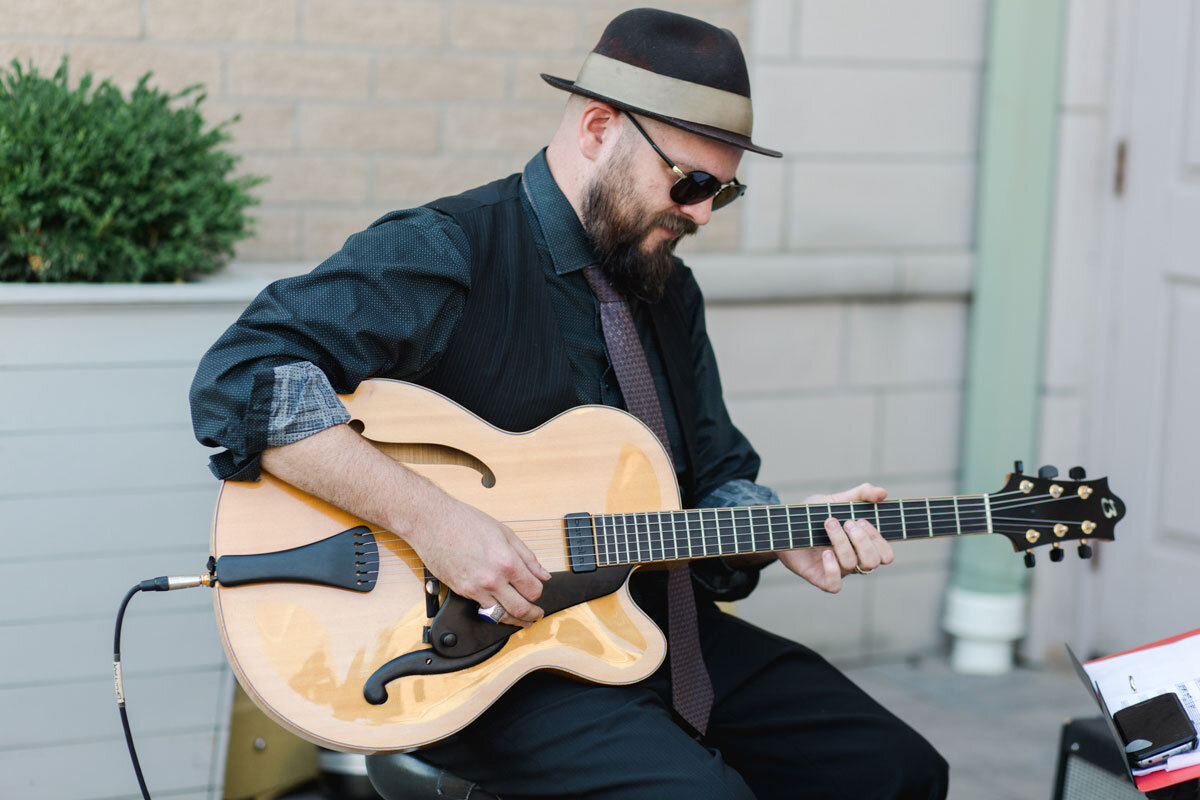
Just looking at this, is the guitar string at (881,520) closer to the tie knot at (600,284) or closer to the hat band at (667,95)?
the tie knot at (600,284)

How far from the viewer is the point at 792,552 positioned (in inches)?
86.9

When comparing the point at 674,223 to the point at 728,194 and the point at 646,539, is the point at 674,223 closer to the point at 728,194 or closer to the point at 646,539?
the point at 728,194

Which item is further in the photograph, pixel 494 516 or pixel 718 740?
pixel 718 740

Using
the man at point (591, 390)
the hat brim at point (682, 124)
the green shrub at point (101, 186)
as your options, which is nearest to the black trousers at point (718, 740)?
the man at point (591, 390)

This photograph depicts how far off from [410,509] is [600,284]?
1.88 ft

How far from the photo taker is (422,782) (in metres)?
1.96

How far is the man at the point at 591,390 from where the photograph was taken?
186 cm

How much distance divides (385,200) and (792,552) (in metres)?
1.60

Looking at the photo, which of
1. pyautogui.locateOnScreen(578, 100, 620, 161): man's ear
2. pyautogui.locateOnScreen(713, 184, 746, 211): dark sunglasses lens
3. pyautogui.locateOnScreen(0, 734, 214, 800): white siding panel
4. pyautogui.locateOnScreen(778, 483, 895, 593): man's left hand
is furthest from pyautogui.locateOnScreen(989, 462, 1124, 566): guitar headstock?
pyautogui.locateOnScreen(0, 734, 214, 800): white siding panel

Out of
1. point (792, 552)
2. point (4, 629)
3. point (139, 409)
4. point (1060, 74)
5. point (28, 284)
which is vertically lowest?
point (4, 629)

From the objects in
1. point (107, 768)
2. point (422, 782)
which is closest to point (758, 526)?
point (422, 782)

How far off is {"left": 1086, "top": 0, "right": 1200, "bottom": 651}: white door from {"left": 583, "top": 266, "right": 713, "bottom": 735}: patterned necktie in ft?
6.82

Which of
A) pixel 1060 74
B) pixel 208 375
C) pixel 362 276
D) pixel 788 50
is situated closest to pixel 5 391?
pixel 208 375

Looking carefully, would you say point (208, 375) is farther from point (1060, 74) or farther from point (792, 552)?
point (1060, 74)
